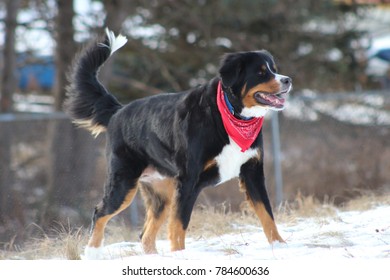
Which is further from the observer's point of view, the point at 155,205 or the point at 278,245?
the point at 155,205

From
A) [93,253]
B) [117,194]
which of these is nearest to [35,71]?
[117,194]

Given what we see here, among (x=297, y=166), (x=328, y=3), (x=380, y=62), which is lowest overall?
(x=297, y=166)

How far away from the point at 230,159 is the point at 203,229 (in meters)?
1.83

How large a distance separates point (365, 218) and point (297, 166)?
5056 millimetres

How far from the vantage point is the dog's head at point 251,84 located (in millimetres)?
5516

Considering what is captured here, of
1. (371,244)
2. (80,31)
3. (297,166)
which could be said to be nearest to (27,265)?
(371,244)

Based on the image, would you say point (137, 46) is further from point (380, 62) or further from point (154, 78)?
point (380, 62)

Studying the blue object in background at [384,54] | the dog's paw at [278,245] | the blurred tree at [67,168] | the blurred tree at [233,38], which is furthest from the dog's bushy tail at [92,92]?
the blue object in background at [384,54]

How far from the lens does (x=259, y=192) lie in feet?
18.7

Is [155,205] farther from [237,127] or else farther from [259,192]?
[237,127]

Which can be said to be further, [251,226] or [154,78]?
[154,78]

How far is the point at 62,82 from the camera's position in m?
13.1

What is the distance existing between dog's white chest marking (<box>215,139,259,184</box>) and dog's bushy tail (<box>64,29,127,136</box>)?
142cm

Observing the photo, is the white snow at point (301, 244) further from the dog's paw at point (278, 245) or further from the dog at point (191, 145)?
the dog at point (191, 145)
